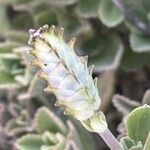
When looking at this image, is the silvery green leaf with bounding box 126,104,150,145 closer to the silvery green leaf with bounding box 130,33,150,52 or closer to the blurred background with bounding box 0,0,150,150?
the blurred background with bounding box 0,0,150,150

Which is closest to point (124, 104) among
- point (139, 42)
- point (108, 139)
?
point (139, 42)

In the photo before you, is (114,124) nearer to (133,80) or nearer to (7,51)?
(133,80)

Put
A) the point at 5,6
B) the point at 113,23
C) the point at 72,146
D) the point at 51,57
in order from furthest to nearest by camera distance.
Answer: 1. the point at 5,6
2. the point at 113,23
3. the point at 72,146
4. the point at 51,57

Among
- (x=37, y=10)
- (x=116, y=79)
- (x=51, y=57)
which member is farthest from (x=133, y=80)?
(x=51, y=57)

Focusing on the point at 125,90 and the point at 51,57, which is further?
the point at 125,90

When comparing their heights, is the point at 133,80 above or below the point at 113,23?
below

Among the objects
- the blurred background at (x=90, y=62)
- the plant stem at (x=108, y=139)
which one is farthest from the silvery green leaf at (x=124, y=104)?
the plant stem at (x=108, y=139)

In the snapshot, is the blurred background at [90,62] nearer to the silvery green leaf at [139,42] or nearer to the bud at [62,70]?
the silvery green leaf at [139,42]
